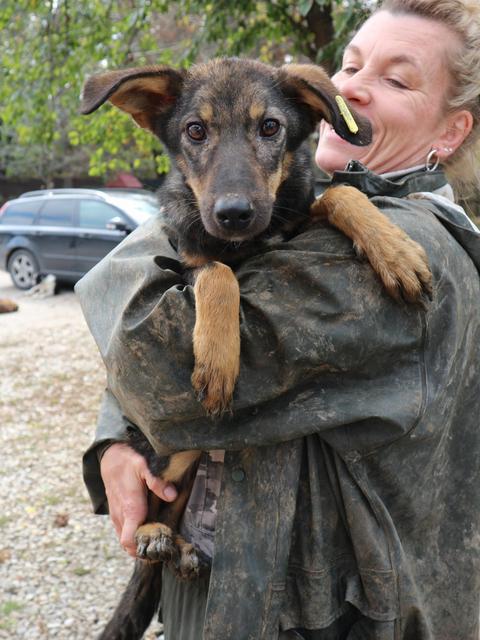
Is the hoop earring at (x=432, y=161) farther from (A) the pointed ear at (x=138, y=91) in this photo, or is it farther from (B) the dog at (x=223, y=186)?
(A) the pointed ear at (x=138, y=91)

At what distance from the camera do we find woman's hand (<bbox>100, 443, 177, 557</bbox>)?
2256 millimetres

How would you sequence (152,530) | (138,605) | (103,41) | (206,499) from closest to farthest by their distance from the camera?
(206,499) → (152,530) → (138,605) → (103,41)

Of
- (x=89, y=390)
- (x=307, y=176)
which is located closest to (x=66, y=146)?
(x=89, y=390)

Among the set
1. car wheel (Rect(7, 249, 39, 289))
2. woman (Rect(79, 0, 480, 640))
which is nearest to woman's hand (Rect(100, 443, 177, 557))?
woman (Rect(79, 0, 480, 640))

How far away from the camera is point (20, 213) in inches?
612

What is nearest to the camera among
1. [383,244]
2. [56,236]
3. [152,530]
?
[383,244]

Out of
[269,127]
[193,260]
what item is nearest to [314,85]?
[269,127]

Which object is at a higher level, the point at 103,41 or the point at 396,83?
the point at 396,83

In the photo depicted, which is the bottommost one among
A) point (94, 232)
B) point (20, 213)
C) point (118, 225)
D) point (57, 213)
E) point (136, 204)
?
point (20, 213)

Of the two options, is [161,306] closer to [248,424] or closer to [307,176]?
[248,424]

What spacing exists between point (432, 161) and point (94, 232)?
11.9 meters

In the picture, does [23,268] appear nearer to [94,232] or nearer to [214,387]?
[94,232]

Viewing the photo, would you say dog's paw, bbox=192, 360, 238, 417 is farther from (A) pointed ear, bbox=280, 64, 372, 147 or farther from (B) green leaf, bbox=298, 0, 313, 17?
(B) green leaf, bbox=298, 0, 313, 17

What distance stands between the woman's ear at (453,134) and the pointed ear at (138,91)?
95cm
